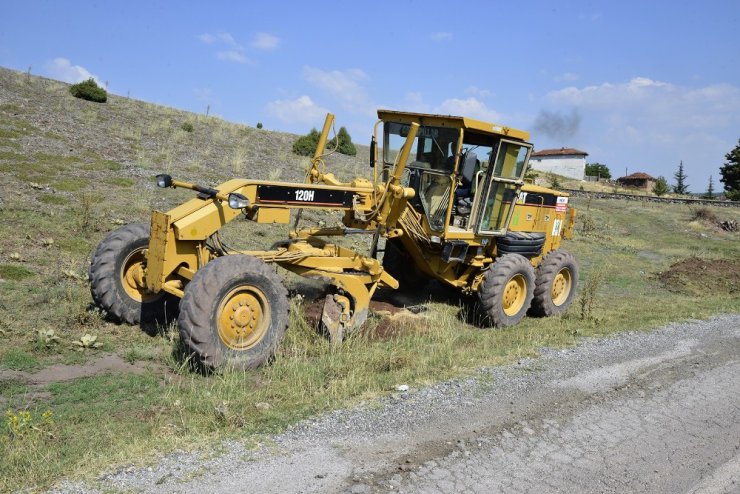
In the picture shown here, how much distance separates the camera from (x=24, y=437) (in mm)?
4668

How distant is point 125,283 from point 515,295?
5691mm

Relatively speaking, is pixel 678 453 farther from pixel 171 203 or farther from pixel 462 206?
pixel 171 203

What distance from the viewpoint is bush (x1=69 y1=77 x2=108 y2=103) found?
84.7ft

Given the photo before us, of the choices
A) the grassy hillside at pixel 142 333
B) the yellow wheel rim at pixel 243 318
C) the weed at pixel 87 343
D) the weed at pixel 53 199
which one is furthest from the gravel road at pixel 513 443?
the weed at pixel 53 199

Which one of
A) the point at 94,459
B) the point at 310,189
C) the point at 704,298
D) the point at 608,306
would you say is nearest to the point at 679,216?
the point at 704,298

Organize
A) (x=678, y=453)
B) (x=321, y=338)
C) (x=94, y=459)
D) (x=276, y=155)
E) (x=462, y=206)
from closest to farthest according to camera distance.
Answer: (x=94, y=459), (x=678, y=453), (x=321, y=338), (x=462, y=206), (x=276, y=155)

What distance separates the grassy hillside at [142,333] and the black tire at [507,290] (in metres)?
0.30

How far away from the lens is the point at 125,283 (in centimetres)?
793

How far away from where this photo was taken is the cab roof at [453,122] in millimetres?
8914

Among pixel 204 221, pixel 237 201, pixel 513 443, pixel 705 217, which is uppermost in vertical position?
Result: pixel 705 217

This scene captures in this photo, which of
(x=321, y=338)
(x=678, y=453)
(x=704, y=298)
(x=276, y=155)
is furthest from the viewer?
(x=276, y=155)

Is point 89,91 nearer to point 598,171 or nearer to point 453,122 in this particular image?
point 453,122

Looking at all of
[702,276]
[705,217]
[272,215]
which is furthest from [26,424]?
[705,217]

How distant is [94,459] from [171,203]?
10996 mm
